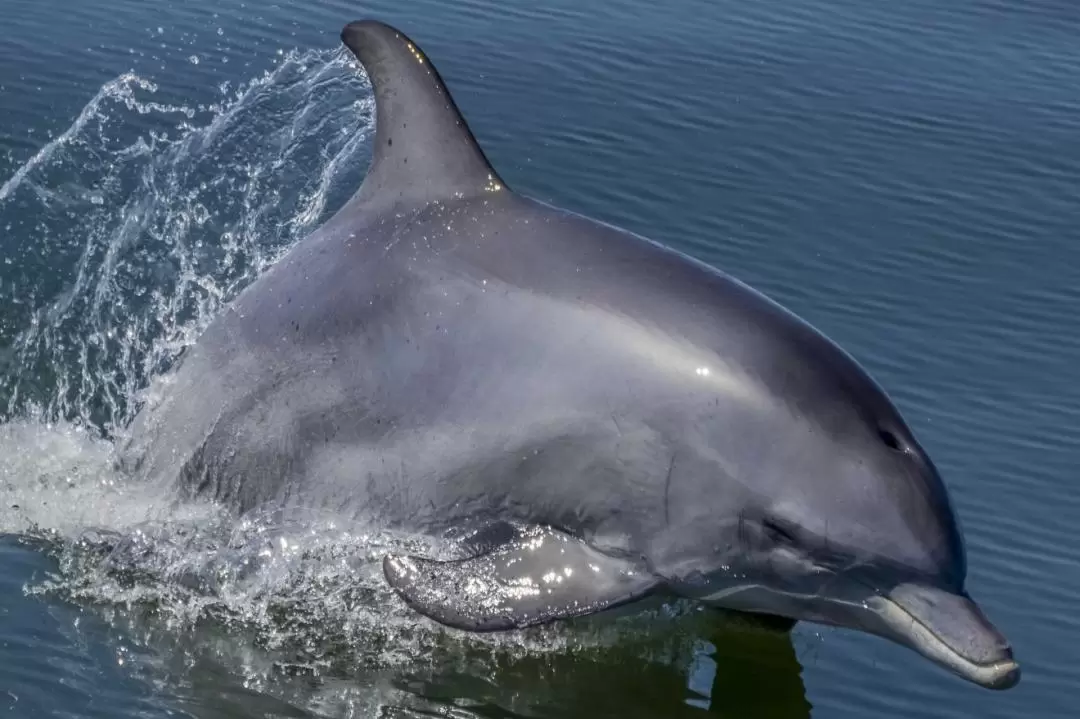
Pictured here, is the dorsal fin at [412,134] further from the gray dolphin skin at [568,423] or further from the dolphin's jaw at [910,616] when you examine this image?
the dolphin's jaw at [910,616]

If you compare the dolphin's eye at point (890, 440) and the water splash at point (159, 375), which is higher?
the dolphin's eye at point (890, 440)

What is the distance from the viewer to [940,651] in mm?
6750

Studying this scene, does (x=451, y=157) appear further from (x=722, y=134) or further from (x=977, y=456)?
(x=722, y=134)

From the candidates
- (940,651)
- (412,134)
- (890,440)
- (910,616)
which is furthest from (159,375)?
(940,651)

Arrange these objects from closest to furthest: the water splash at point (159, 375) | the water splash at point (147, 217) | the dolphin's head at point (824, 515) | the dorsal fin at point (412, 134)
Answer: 1. the dolphin's head at point (824, 515)
2. the water splash at point (159, 375)
3. the dorsal fin at point (412, 134)
4. the water splash at point (147, 217)

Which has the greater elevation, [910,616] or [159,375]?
[910,616]

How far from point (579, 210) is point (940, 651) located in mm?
8179

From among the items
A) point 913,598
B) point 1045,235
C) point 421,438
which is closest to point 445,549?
point 421,438

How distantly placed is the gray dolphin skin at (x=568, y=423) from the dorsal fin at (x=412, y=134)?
0.01m

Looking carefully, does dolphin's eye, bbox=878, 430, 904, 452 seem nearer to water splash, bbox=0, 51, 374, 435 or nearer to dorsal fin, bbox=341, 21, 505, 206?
dorsal fin, bbox=341, 21, 505, 206

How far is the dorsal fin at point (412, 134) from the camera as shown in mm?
8234

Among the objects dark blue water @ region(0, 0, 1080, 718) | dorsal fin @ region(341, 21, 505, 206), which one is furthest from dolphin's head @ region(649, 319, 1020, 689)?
dorsal fin @ region(341, 21, 505, 206)

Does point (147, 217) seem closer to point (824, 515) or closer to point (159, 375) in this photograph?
point (159, 375)

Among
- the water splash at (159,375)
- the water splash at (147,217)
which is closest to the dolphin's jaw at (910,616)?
the water splash at (159,375)
